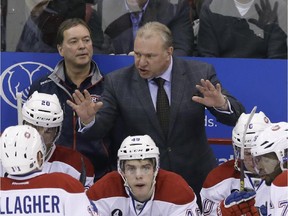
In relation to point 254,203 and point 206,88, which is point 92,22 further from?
point 254,203

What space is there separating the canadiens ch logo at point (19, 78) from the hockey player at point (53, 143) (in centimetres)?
75

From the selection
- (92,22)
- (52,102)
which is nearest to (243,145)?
(52,102)

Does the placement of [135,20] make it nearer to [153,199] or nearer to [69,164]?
[69,164]

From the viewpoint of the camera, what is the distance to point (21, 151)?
5.25m

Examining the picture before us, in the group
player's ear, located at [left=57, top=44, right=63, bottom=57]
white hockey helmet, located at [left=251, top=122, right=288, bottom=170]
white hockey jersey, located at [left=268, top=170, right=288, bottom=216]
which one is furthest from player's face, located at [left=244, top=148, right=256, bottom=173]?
player's ear, located at [left=57, top=44, right=63, bottom=57]

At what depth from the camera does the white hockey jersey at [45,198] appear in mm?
5078

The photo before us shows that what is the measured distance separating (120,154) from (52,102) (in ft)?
2.54

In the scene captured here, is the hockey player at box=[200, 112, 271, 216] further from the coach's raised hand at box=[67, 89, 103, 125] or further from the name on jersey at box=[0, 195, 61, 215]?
the name on jersey at box=[0, 195, 61, 215]

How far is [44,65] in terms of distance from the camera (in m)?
6.93

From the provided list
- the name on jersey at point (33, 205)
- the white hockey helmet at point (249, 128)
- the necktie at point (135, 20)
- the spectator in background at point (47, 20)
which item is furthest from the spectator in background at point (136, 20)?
the name on jersey at point (33, 205)

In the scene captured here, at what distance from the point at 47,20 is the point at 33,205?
224 centimetres

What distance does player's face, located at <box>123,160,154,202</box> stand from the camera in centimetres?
556

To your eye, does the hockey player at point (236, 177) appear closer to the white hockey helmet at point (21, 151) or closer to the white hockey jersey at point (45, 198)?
the white hockey jersey at point (45, 198)

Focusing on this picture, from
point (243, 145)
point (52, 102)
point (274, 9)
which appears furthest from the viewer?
point (274, 9)
